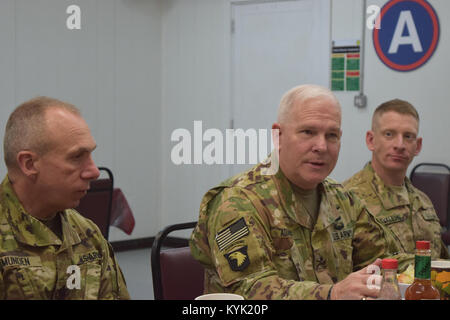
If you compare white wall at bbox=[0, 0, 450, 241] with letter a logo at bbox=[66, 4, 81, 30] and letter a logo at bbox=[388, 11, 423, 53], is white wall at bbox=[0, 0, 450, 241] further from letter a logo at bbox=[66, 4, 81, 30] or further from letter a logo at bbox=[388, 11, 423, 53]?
letter a logo at bbox=[388, 11, 423, 53]

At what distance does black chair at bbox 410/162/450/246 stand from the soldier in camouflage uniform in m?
2.07

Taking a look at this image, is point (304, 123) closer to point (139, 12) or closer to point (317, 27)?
point (317, 27)

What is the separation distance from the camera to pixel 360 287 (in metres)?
1.59

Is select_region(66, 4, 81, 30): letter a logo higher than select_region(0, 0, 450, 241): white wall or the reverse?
higher

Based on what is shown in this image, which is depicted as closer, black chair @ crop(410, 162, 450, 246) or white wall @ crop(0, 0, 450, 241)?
black chair @ crop(410, 162, 450, 246)

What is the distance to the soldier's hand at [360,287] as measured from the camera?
1.58 m

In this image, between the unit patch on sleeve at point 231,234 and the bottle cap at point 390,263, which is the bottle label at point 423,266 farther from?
the unit patch on sleeve at point 231,234

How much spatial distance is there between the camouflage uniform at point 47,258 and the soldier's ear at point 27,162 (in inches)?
2.3

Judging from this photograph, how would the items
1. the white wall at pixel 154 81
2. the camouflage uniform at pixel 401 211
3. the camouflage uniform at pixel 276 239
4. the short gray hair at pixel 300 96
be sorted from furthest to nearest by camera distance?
the white wall at pixel 154 81 < the camouflage uniform at pixel 401 211 < the short gray hair at pixel 300 96 < the camouflage uniform at pixel 276 239

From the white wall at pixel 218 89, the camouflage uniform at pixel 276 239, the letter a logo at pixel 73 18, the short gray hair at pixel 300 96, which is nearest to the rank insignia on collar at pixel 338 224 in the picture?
the camouflage uniform at pixel 276 239

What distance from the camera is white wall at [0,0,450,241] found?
5.63 metres

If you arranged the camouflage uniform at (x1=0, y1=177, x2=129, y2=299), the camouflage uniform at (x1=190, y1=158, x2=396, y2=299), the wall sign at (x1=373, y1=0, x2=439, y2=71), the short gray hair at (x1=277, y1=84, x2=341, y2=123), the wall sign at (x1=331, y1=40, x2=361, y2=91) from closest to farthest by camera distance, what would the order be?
1. the camouflage uniform at (x1=0, y1=177, x2=129, y2=299)
2. the camouflage uniform at (x1=190, y1=158, x2=396, y2=299)
3. the short gray hair at (x1=277, y1=84, x2=341, y2=123)
4. the wall sign at (x1=373, y1=0, x2=439, y2=71)
5. the wall sign at (x1=331, y1=40, x2=361, y2=91)

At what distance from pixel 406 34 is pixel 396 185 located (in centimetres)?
278

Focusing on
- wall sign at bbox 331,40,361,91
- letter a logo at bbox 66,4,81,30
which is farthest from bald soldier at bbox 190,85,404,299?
letter a logo at bbox 66,4,81,30
